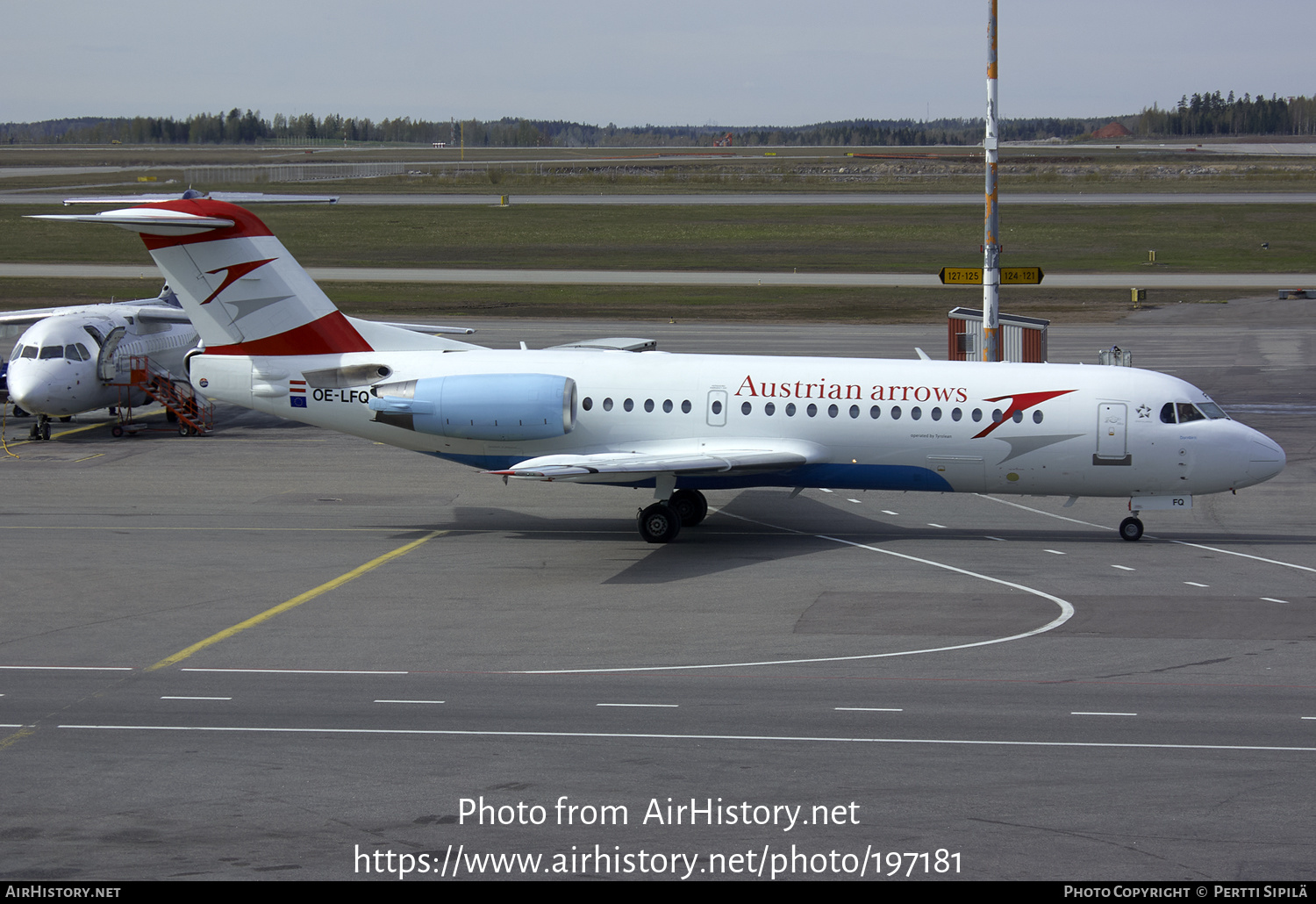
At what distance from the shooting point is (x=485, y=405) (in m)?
25.5

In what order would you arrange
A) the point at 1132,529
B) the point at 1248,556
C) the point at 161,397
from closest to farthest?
the point at 1248,556 → the point at 1132,529 → the point at 161,397

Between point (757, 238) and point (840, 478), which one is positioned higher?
point (757, 238)

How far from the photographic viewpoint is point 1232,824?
13.3m

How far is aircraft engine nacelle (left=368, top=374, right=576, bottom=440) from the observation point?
25.5 m

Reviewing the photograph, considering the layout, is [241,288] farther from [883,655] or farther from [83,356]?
[883,655]

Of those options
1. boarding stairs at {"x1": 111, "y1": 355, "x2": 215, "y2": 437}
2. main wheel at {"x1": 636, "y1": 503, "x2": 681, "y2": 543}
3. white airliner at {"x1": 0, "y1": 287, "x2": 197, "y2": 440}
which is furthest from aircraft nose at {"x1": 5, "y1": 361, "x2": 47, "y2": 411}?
main wheel at {"x1": 636, "y1": 503, "x2": 681, "y2": 543}

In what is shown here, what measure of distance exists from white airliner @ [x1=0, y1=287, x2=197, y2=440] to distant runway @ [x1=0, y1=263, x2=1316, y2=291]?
32.7m

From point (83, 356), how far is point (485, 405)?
16639 millimetres

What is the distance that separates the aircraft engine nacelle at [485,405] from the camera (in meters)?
25.5

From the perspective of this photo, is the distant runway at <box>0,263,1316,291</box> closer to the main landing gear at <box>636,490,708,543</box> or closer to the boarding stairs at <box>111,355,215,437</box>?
the boarding stairs at <box>111,355,215,437</box>

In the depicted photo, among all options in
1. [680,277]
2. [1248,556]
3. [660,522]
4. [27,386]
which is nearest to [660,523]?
[660,522]

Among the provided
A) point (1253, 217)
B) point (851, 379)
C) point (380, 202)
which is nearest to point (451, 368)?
point (851, 379)

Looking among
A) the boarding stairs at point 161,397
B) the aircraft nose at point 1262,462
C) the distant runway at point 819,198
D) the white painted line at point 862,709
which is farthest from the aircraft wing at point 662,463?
the distant runway at point 819,198

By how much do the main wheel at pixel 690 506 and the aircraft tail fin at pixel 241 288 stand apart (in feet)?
23.9
